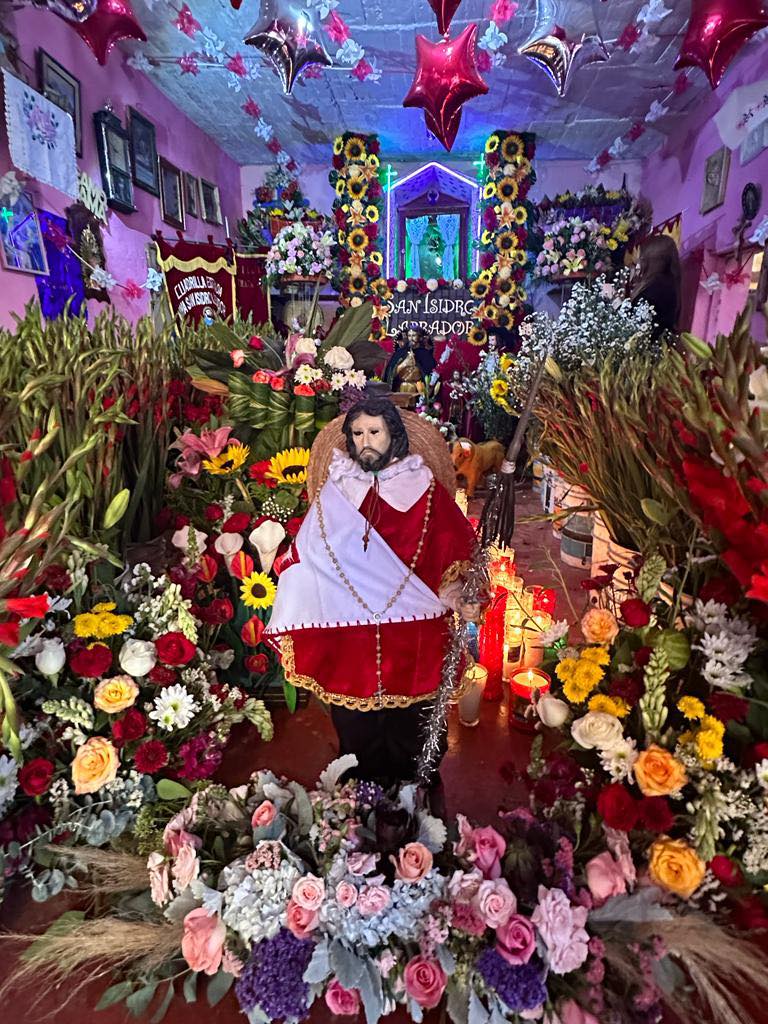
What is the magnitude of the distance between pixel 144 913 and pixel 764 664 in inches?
48.4

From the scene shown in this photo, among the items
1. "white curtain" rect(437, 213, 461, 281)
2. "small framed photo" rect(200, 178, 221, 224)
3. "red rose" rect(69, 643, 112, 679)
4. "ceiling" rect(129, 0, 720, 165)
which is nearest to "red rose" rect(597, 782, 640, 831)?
"red rose" rect(69, 643, 112, 679)

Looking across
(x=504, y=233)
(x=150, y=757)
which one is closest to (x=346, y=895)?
(x=150, y=757)

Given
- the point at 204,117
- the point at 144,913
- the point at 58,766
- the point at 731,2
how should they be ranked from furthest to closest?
the point at 204,117 → the point at 731,2 → the point at 58,766 → the point at 144,913

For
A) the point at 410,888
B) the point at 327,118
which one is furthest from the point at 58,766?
the point at 327,118

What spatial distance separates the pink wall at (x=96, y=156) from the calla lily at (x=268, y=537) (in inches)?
53.2

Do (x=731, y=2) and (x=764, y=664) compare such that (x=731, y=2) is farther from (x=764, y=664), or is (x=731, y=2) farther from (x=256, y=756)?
(x=256, y=756)

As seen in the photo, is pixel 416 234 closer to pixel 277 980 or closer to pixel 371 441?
pixel 371 441

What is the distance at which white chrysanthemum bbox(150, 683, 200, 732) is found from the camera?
1.32m

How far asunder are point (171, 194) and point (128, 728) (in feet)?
16.1

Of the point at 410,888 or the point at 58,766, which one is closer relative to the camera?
the point at 410,888

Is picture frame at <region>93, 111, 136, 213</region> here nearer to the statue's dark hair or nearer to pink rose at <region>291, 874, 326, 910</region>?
the statue's dark hair

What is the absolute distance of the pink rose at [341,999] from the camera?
967 mm

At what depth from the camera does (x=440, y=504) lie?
1.28m

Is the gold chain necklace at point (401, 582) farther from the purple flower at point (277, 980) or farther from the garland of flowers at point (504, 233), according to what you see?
the garland of flowers at point (504, 233)
